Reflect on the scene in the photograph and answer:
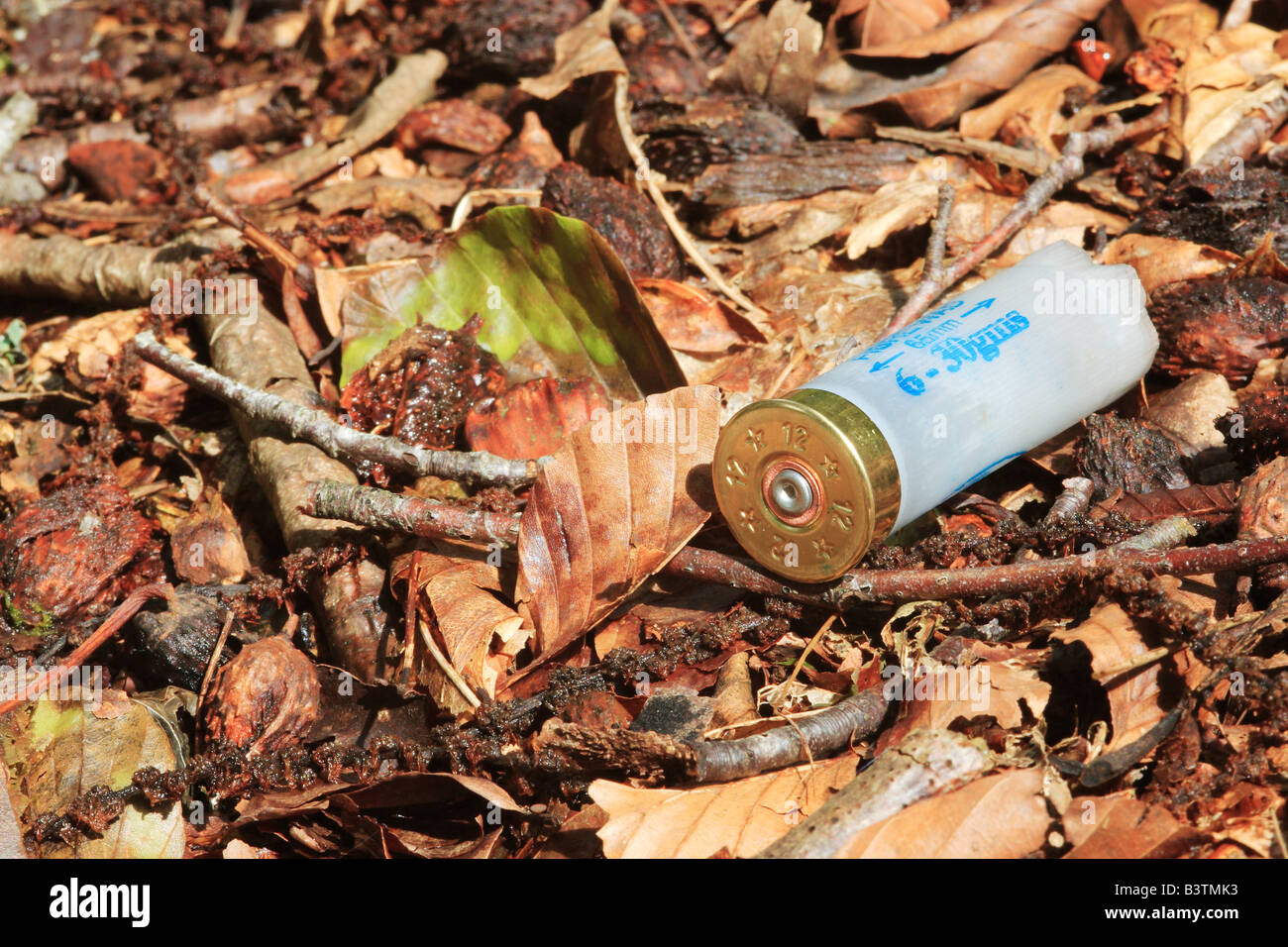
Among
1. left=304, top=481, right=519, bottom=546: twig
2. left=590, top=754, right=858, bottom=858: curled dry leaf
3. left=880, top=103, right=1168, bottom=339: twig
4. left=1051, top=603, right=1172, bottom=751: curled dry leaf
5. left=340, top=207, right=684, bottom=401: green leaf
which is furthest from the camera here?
left=880, top=103, right=1168, bottom=339: twig

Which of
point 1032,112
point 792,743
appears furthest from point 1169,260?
point 792,743

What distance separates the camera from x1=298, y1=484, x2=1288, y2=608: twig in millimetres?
2520

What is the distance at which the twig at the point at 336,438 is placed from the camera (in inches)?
121

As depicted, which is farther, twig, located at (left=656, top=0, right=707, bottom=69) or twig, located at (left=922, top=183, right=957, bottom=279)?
twig, located at (left=656, top=0, right=707, bottom=69)

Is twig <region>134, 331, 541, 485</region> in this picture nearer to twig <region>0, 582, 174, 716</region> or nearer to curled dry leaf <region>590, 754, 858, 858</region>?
twig <region>0, 582, 174, 716</region>

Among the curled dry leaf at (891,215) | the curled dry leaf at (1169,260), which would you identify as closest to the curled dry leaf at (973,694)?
the curled dry leaf at (1169,260)

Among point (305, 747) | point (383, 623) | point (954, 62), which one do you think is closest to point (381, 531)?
point (383, 623)

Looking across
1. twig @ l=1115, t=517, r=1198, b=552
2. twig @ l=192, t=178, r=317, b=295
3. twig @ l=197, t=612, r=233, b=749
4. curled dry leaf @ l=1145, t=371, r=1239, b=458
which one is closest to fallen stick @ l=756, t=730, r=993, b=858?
twig @ l=1115, t=517, r=1198, b=552

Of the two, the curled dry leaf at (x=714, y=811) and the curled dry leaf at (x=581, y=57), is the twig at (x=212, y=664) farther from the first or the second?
the curled dry leaf at (x=581, y=57)

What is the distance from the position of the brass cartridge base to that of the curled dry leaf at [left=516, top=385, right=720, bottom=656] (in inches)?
5.2

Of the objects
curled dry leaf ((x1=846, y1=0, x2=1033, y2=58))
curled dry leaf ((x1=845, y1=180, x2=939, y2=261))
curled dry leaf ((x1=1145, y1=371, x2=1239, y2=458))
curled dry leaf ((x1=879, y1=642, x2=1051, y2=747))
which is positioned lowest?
curled dry leaf ((x1=879, y1=642, x2=1051, y2=747))

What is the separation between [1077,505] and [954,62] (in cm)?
253

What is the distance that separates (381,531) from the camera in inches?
123

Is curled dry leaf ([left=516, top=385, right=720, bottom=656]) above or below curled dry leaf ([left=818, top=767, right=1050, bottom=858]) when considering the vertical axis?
above
